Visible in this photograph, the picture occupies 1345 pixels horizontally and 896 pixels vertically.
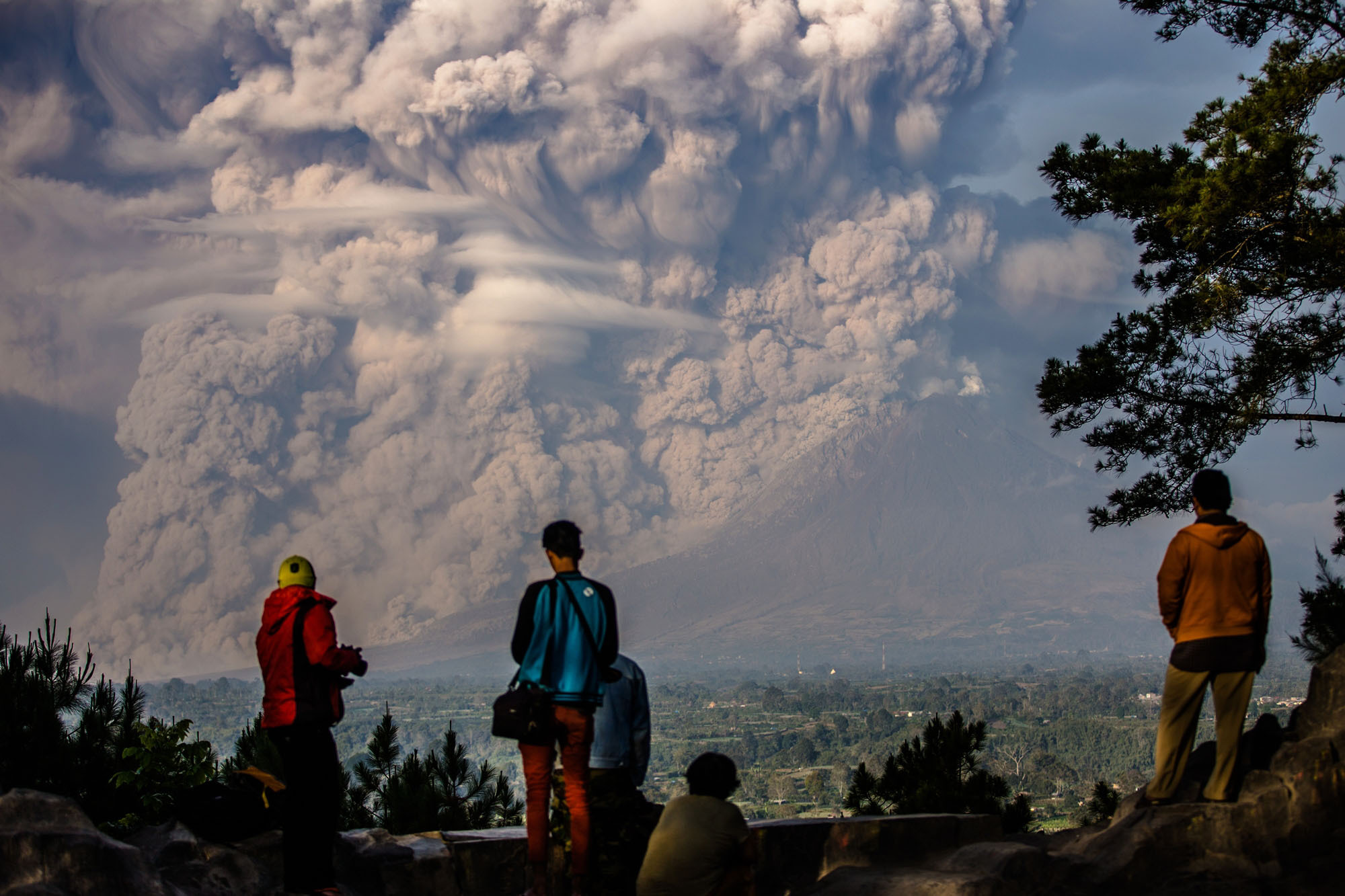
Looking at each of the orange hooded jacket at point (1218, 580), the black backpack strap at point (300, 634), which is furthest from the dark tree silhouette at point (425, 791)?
the orange hooded jacket at point (1218, 580)

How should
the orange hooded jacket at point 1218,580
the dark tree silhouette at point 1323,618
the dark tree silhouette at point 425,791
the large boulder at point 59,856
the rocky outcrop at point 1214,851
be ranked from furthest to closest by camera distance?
the dark tree silhouette at point 425,791 < the dark tree silhouette at point 1323,618 < the orange hooded jacket at point 1218,580 < the rocky outcrop at point 1214,851 < the large boulder at point 59,856

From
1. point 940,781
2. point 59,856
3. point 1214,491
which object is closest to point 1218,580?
point 1214,491

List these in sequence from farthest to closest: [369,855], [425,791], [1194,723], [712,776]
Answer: [425,791], [1194,723], [369,855], [712,776]

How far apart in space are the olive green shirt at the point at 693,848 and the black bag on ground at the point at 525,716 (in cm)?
86

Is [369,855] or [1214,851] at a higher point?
[369,855]

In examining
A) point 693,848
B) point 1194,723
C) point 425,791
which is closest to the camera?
point 693,848

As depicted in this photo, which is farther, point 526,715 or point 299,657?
point 299,657

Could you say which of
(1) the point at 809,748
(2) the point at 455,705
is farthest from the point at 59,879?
(2) the point at 455,705

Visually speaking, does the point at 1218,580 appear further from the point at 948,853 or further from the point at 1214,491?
the point at 948,853

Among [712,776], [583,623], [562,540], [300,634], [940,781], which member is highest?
[562,540]

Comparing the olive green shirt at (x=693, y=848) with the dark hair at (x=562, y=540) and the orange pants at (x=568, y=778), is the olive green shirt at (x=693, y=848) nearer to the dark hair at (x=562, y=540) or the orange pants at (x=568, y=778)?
the orange pants at (x=568, y=778)

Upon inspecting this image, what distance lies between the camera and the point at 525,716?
5.73m

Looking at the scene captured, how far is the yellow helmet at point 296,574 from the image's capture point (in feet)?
19.8

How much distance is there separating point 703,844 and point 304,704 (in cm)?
234
